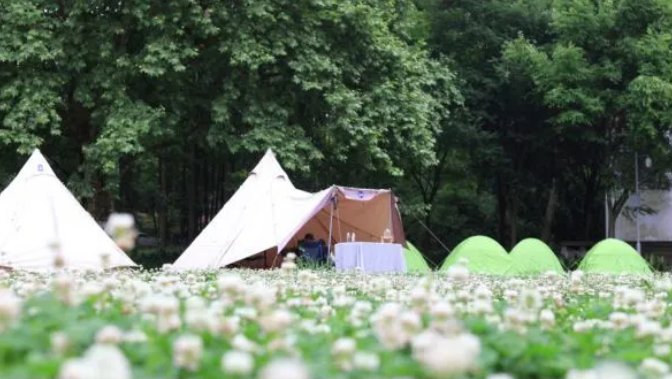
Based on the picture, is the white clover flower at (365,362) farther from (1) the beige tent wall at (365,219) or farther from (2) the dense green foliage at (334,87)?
(2) the dense green foliage at (334,87)

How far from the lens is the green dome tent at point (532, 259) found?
17.0 meters

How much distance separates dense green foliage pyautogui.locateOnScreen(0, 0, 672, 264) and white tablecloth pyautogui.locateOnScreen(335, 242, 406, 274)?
4226 mm

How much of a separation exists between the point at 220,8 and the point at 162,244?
15209mm

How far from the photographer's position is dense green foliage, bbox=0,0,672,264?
1941 cm

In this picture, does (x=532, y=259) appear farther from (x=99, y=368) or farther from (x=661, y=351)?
(x=99, y=368)

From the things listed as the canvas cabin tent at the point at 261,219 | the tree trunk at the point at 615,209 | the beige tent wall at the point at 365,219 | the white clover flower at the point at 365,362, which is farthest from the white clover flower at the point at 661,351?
the tree trunk at the point at 615,209

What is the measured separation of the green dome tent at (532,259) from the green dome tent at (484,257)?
0.76 ft

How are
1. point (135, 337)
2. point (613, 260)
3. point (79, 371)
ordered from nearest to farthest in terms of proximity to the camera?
point (79, 371) → point (135, 337) → point (613, 260)

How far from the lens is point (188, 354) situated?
2379 millimetres

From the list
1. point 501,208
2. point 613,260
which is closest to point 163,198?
point 501,208

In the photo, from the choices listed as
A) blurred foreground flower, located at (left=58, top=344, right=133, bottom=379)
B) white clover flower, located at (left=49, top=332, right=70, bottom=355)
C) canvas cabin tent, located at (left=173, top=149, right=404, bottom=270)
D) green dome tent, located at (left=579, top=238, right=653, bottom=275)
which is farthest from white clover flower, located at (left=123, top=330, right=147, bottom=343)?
green dome tent, located at (left=579, top=238, right=653, bottom=275)

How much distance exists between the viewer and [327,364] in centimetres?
255

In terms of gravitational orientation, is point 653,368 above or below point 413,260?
below

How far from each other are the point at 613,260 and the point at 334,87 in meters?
7.39
